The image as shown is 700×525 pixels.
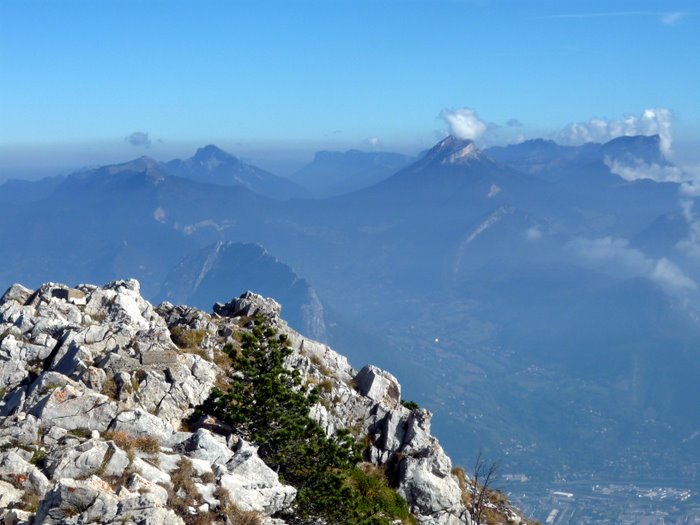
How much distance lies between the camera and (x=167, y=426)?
2791cm

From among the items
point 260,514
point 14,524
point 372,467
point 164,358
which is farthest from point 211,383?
point 14,524

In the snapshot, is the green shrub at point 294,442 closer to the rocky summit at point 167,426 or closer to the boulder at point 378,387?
the rocky summit at point 167,426

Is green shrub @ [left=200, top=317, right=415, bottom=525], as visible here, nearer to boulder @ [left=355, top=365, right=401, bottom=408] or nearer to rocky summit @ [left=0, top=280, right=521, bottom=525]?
rocky summit @ [left=0, top=280, right=521, bottom=525]

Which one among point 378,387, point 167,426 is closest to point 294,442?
point 167,426

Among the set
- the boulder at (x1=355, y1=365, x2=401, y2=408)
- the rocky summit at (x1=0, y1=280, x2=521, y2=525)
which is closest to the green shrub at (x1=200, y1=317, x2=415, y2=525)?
the rocky summit at (x1=0, y1=280, x2=521, y2=525)

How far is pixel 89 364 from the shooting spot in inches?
1284

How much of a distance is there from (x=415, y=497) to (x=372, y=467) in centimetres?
306

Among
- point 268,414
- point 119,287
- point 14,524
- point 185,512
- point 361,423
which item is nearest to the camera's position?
point 14,524

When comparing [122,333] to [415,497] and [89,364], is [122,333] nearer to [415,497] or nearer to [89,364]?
[89,364]

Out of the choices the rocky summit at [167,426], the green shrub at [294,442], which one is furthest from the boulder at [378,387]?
the green shrub at [294,442]

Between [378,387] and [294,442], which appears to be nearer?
[294,442]

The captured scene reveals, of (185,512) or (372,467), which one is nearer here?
(185,512)

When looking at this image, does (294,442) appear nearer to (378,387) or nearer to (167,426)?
(167,426)

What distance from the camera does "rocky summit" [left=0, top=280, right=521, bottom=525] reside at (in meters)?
21.7
